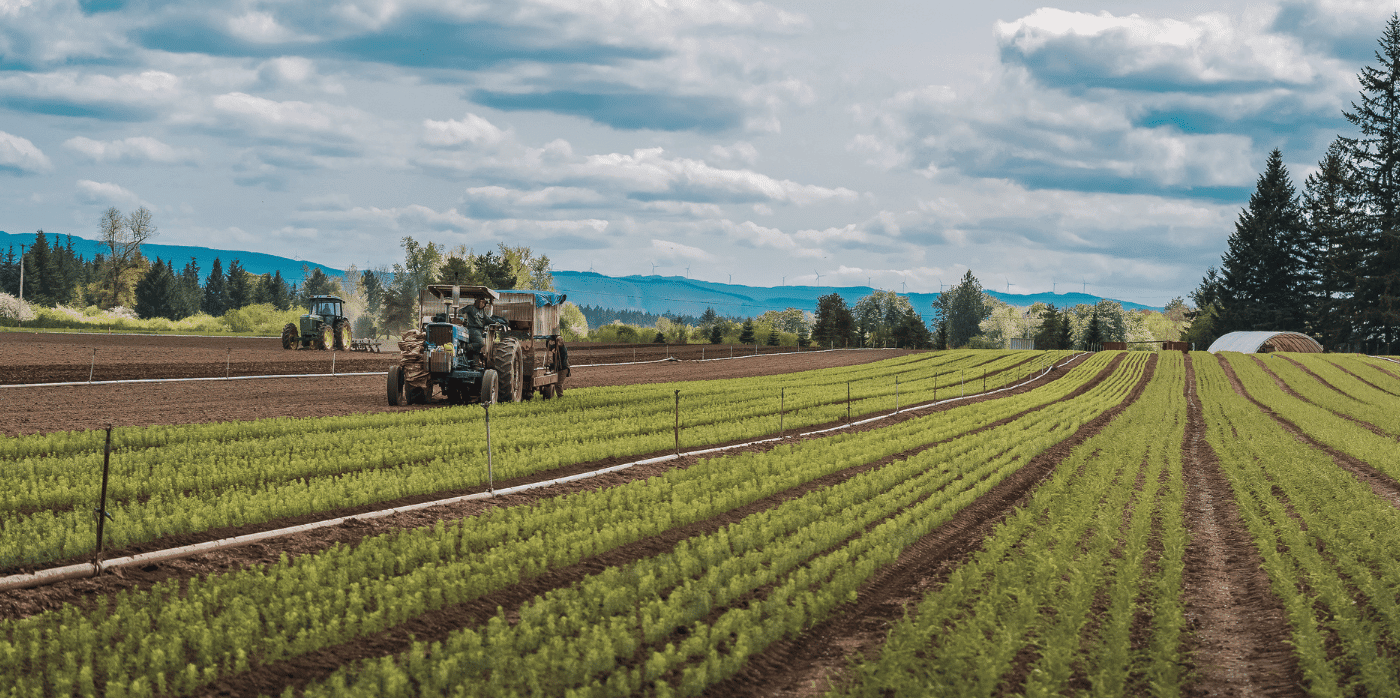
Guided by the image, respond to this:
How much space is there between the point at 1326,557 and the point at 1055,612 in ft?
16.1

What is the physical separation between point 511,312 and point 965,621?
1847 cm

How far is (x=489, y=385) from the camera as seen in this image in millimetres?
21516

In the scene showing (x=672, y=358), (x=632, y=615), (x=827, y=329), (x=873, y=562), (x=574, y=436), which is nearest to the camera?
(x=632, y=615)

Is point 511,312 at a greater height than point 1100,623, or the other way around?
point 511,312

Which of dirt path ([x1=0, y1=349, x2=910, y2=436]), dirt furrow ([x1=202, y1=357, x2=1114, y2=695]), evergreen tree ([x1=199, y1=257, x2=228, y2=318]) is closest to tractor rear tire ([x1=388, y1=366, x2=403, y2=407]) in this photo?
dirt path ([x1=0, y1=349, x2=910, y2=436])

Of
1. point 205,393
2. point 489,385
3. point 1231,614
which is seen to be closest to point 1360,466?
point 1231,614

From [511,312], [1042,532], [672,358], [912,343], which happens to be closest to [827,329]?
[912,343]

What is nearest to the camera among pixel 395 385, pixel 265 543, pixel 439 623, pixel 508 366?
pixel 439 623

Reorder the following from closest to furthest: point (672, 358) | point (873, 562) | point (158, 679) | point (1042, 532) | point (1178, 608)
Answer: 1. point (158, 679)
2. point (1178, 608)
3. point (873, 562)
4. point (1042, 532)
5. point (672, 358)

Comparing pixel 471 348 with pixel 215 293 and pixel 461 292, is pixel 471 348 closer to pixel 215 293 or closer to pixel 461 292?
pixel 461 292

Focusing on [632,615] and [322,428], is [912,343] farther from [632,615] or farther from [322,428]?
Result: [632,615]

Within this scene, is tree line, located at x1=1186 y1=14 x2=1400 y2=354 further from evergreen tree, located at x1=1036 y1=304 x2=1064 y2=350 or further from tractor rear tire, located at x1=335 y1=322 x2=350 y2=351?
tractor rear tire, located at x1=335 y1=322 x2=350 y2=351

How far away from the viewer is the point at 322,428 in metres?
18.5

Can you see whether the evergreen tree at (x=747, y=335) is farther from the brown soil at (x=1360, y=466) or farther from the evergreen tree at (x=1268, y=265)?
the brown soil at (x=1360, y=466)
